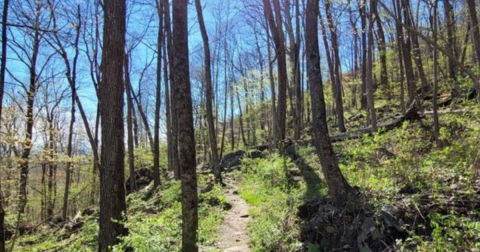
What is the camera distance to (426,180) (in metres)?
4.77

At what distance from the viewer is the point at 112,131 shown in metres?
5.75

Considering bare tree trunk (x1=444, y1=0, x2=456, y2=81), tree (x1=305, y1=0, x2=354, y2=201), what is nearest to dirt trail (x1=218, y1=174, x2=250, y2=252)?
tree (x1=305, y1=0, x2=354, y2=201)

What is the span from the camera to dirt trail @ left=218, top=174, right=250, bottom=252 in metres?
5.37

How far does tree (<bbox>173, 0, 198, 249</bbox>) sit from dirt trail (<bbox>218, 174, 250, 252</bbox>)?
959 millimetres

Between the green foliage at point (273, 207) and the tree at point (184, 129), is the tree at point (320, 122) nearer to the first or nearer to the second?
the green foliage at point (273, 207)

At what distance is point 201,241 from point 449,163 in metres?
4.48

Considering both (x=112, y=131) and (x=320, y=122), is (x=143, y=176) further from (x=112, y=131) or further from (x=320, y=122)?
(x=320, y=122)

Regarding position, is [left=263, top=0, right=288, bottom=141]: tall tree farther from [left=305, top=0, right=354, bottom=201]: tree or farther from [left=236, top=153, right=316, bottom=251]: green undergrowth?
[left=305, top=0, right=354, bottom=201]: tree

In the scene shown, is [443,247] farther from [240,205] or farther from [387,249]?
[240,205]

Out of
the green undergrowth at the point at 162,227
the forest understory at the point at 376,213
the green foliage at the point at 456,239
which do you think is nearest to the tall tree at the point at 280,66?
the green undergrowth at the point at 162,227

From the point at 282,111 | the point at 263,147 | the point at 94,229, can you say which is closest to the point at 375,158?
the point at 282,111

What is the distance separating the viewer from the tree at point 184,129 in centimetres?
458

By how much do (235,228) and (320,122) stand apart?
2875 millimetres

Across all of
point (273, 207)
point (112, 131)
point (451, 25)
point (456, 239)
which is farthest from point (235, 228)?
point (451, 25)
